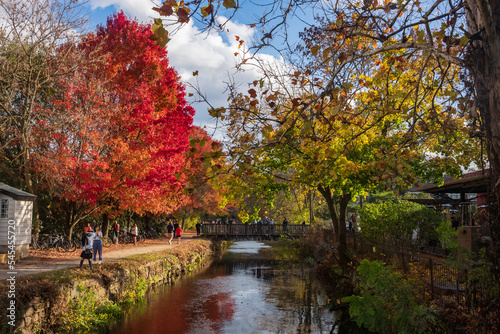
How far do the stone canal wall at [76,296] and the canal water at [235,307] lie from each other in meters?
0.61

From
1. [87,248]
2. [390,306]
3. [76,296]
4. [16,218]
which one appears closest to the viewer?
[390,306]

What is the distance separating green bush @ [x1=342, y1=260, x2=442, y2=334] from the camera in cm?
764

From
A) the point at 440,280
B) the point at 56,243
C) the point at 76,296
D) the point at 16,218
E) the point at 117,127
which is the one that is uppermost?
the point at 117,127

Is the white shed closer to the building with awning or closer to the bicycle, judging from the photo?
the bicycle

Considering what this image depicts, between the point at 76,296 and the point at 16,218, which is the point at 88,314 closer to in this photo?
the point at 76,296

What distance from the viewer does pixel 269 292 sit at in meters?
16.9

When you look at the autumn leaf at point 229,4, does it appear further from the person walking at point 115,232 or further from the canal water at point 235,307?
the person walking at point 115,232

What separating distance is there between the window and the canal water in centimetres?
640

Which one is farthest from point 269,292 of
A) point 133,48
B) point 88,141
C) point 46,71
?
point 133,48

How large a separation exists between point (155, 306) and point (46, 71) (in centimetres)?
1007

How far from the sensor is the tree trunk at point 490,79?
4.72m

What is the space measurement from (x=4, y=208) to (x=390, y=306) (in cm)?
1459

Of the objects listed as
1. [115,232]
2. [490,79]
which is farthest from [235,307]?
[115,232]

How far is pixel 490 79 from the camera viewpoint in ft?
15.8
